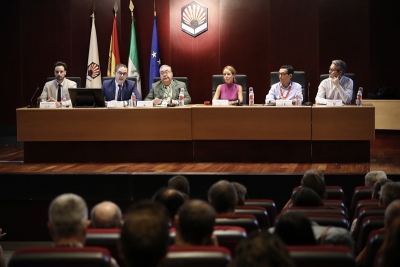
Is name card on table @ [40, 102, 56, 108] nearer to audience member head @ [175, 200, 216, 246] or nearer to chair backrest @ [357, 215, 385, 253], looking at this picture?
chair backrest @ [357, 215, 385, 253]

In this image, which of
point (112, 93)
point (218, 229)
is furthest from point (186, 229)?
point (112, 93)

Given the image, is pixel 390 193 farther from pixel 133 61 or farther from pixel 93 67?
pixel 93 67

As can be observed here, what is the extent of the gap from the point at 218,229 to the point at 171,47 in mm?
8135

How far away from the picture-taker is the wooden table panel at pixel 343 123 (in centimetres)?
756

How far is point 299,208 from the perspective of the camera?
3820 millimetres

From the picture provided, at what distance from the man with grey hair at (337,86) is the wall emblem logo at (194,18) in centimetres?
315

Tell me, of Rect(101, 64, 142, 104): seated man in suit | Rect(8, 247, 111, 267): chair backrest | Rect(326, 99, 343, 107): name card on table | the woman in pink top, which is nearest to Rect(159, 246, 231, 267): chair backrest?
Rect(8, 247, 111, 267): chair backrest

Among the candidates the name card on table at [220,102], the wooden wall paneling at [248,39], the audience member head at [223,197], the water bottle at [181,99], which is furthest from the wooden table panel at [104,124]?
the audience member head at [223,197]

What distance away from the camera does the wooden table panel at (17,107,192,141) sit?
782 cm

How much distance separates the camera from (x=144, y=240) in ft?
6.73

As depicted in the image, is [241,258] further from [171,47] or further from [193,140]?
[171,47]

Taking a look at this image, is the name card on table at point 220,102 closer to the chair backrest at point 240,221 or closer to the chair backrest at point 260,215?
the chair backrest at point 260,215

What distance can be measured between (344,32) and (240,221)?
8003mm

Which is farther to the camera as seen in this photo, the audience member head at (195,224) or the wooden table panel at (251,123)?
the wooden table panel at (251,123)
